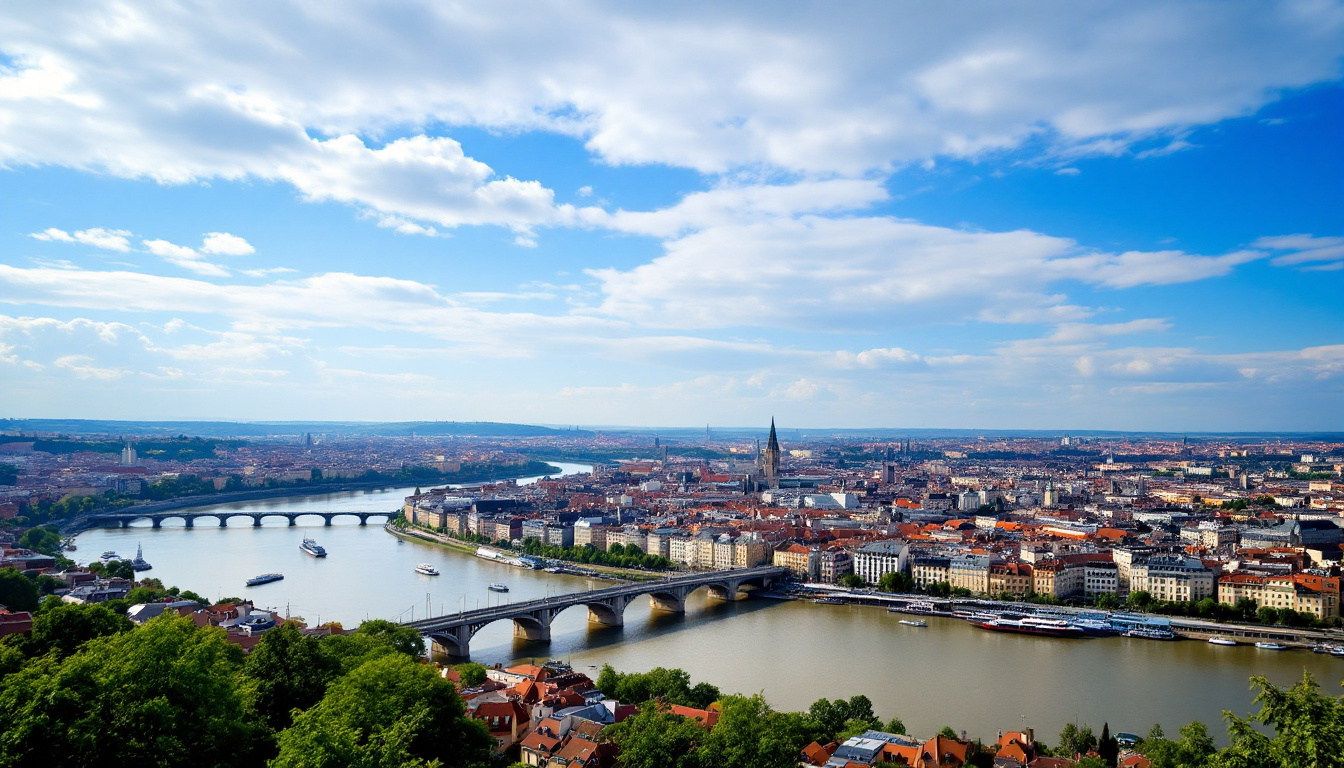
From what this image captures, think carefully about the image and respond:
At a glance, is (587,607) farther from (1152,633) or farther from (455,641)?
(1152,633)

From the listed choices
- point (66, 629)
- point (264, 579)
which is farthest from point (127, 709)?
point (264, 579)

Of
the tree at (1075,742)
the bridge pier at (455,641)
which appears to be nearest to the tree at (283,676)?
the bridge pier at (455,641)

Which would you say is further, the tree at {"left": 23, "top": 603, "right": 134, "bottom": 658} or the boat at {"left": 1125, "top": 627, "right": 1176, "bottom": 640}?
the boat at {"left": 1125, "top": 627, "right": 1176, "bottom": 640}

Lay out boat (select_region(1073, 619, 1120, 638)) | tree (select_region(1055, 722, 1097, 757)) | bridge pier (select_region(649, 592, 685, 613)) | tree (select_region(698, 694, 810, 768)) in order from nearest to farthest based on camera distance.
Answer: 1. tree (select_region(698, 694, 810, 768))
2. tree (select_region(1055, 722, 1097, 757))
3. boat (select_region(1073, 619, 1120, 638))
4. bridge pier (select_region(649, 592, 685, 613))

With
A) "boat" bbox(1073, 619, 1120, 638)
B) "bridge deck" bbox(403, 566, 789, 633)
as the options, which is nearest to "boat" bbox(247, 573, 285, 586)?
"bridge deck" bbox(403, 566, 789, 633)

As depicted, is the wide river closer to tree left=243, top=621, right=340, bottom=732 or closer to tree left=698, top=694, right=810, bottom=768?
tree left=698, top=694, right=810, bottom=768

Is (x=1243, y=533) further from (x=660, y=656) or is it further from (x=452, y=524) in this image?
(x=452, y=524)

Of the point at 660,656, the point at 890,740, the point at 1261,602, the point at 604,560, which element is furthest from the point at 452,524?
the point at 890,740
